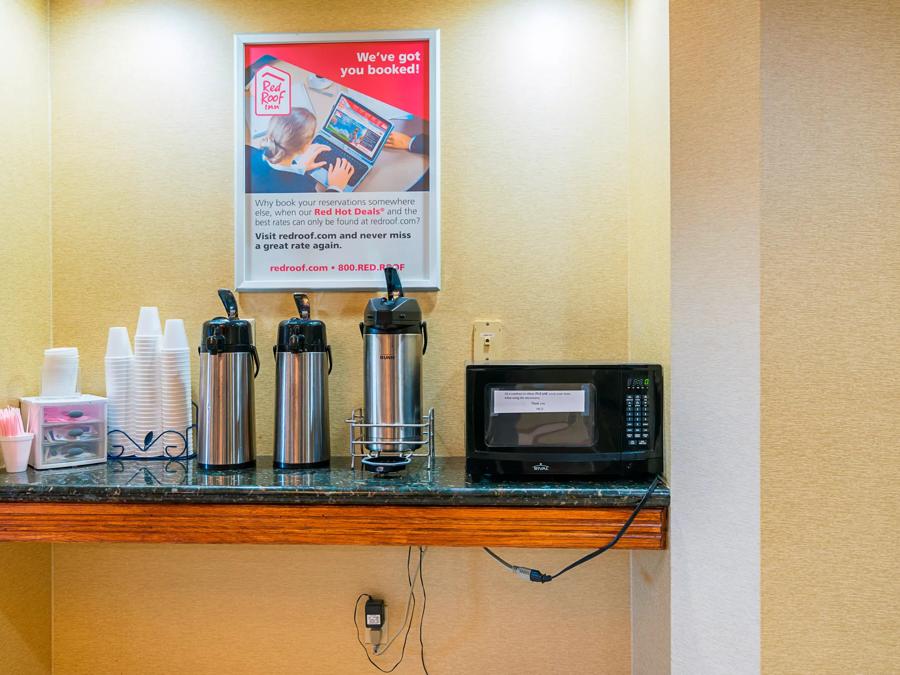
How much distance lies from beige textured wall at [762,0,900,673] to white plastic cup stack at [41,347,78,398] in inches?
69.5

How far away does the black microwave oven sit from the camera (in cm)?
149

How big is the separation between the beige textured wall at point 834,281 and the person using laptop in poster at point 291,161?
1151mm

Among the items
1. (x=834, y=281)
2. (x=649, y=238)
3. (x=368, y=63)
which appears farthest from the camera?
(x=368, y=63)

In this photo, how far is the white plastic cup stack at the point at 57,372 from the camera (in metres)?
1.73

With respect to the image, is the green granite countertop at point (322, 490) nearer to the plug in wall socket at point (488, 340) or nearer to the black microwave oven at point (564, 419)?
the black microwave oven at point (564, 419)

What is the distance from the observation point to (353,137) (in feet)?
6.07

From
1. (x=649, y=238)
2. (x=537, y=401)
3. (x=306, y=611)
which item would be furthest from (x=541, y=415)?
(x=306, y=611)

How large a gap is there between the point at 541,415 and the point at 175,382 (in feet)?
3.38

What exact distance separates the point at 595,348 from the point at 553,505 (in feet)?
1.92

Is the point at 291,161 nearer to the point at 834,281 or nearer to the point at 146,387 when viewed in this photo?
the point at 146,387

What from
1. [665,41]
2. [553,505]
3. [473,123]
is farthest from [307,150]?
[553,505]

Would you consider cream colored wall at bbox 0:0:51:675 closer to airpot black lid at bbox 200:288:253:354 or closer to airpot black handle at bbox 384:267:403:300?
airpot black lid at bbox 200:288:253:354

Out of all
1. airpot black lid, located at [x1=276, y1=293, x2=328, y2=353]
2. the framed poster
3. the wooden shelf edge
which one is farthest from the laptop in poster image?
the wooden shelf edge

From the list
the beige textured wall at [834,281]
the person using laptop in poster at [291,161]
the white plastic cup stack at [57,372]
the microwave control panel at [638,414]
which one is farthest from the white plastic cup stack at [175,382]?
the beige textured wall at [834,281]
